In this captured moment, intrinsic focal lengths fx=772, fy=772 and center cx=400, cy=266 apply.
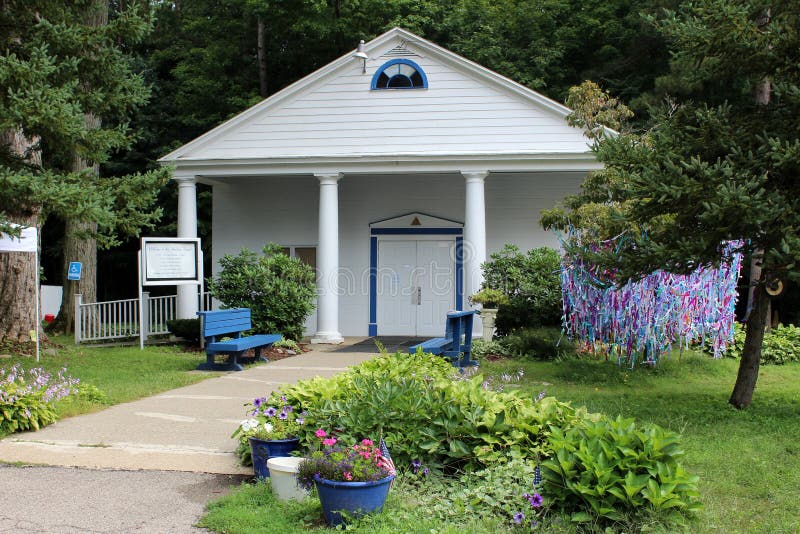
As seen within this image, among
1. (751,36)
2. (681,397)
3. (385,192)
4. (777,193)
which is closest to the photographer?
(777,193)

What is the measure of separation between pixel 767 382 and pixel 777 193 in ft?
16.6

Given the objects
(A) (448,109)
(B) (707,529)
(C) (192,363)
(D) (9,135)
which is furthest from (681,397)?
(D) (9,135)

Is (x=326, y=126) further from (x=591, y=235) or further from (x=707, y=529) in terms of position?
(x=707, y=529)

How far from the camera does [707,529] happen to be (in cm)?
478

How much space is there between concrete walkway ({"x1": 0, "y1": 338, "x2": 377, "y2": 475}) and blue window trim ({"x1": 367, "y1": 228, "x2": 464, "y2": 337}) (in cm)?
845

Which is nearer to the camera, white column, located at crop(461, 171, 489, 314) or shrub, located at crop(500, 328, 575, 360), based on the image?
shrub, located at crop(500, 328, 575, 360)

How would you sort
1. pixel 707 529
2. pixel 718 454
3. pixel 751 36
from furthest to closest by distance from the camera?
pixel 751 36 < pixel 718 454 < pixel 707 529

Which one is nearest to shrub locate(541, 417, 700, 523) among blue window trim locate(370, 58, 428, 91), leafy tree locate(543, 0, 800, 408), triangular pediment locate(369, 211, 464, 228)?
leafy tree locate(543, 0, 800, 408)

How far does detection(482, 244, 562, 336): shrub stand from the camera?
14.2 metres

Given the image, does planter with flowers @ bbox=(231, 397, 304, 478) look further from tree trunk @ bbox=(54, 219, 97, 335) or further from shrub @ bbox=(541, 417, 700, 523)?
tree trunk @ bbox=(54, 219, 97, 335)

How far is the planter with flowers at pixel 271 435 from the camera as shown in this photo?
6008 mm

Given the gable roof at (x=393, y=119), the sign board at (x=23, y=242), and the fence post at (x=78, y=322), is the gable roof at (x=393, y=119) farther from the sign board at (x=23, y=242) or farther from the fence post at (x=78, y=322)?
the sign board at (x=23, y=242)

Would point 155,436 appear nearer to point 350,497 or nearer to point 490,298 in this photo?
point 350,497

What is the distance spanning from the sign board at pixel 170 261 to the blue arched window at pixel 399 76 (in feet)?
18.9
